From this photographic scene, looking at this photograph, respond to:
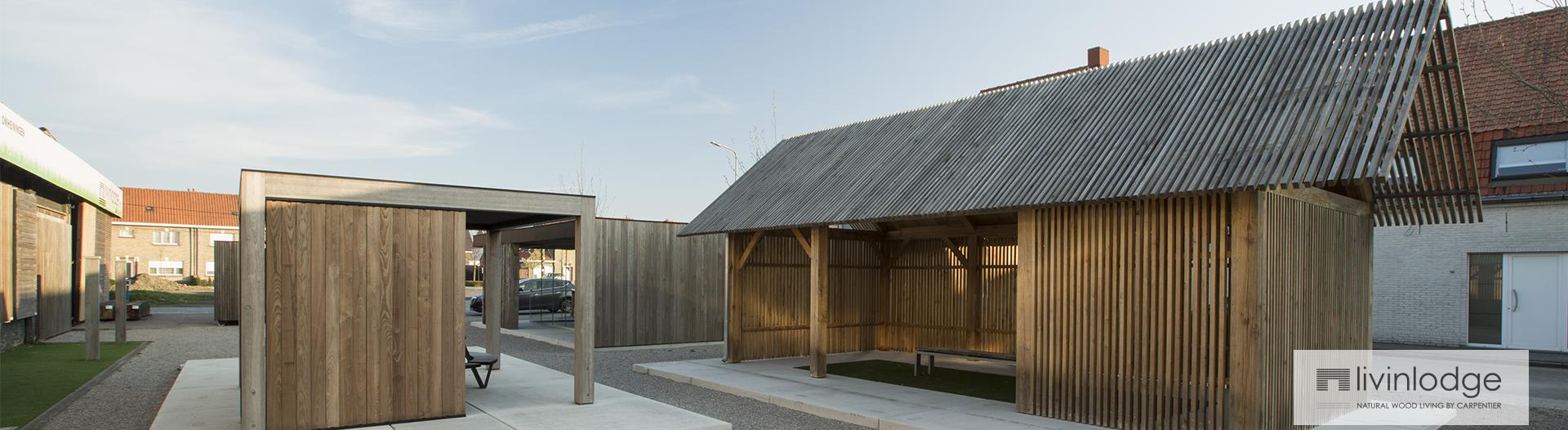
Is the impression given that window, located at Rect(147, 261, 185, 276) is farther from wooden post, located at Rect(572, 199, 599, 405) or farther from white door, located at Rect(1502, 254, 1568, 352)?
white door, located at Rect(1502, 254, 1568, 352)

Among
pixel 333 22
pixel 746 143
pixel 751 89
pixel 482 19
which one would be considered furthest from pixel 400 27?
pixel 746 143

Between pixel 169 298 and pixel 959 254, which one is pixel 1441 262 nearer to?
pixel 959 254

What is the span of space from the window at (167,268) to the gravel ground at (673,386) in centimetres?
4025

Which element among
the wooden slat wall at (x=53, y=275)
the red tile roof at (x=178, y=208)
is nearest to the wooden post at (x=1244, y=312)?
the wooden slat wall at (x=53, y=275)

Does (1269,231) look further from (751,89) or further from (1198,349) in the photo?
(751,89)

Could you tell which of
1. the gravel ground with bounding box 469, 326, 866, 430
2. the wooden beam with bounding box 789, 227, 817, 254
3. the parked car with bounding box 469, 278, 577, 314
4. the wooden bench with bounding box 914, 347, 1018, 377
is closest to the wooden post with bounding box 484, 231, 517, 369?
the gravel ground with bounding box 469, 326, 866, 430

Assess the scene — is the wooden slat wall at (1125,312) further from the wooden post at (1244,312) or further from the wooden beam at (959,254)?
the wooden beam at (959,254)

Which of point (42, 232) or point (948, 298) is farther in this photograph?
point (42, 232)

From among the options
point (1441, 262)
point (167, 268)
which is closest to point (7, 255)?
point (1441, 262)

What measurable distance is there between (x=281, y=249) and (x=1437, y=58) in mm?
10455

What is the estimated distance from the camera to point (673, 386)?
37.8ft

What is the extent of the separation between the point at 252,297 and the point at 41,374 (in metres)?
7.47

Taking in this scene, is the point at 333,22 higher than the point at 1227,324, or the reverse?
the point at 333,22

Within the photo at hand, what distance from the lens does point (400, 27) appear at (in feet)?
62.5
